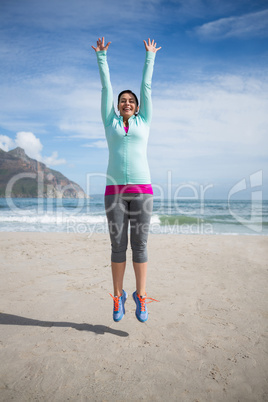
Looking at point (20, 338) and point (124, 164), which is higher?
point (124, 164)

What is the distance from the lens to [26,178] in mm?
68812

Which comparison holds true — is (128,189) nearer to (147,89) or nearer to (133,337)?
(147,89)

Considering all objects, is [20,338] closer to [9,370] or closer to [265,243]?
[9,370]

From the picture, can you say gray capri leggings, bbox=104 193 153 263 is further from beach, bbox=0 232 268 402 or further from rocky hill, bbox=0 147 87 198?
rocky hill, bbox=0 147 87 198

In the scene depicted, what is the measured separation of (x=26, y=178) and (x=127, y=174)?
72701 millimetres

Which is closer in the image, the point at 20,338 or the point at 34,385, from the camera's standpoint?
the point at 34,385

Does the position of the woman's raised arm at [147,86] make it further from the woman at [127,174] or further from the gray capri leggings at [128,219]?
the gray capri leggings at [128,219]

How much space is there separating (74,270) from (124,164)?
2.85 m

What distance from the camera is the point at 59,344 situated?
2.20 m

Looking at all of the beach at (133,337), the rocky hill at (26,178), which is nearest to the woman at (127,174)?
the beach at (133,337)

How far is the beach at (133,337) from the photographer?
5.61 feet

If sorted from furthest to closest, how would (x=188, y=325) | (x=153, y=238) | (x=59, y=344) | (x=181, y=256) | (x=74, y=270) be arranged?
(x=153, y=238) → (x=181, y=256) → (x=74, y=270) → (x=188, y=325) → (x=59, y=344)

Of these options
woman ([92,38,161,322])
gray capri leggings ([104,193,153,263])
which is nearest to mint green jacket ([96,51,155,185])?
woman ([92,38,161,322])

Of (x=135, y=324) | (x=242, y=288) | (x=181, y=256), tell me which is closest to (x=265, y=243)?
(x=181, y=256)
